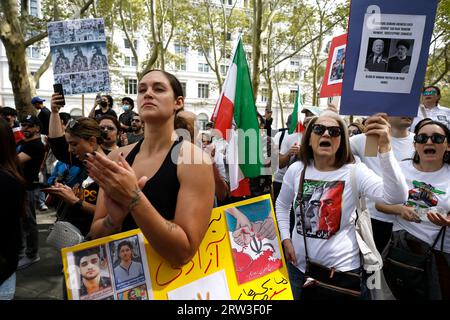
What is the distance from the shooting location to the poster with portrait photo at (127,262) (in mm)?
1594

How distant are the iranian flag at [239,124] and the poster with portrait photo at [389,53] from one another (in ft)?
2.84

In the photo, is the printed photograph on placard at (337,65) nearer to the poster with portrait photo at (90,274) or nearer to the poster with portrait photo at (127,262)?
the poster with portrait photo at (127,262)

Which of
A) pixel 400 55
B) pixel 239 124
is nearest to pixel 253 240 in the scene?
pixel 239 124

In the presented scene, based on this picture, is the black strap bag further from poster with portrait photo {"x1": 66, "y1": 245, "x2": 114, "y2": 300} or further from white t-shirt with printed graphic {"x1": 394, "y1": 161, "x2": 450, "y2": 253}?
poster with portrait photo {"x1": 66, "y1": 245, "x2": 114, "y2": 300}

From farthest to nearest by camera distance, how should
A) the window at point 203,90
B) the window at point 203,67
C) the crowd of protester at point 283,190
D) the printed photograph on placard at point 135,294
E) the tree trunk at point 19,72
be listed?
the window at point 203,90 → the window at point 203,67 → the tree trunk at point 19,72 → the printed photograph on placard at point 135,294 → the crowd of protester at point 283,190

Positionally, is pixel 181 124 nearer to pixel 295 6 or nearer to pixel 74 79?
pixel 74 79

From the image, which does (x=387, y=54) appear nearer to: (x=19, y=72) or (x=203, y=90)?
(x=19, y=72)

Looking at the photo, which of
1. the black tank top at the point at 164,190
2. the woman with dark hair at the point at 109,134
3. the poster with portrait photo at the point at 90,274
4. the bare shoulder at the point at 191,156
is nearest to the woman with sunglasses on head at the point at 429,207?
the bare shoulder at the point at 191,156

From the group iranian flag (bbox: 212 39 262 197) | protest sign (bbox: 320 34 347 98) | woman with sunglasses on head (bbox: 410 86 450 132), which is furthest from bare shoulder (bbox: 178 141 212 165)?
woman with sunglasses on head (bbox: 410 86 450 132)

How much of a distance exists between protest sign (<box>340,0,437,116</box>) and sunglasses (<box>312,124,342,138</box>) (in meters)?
0.21

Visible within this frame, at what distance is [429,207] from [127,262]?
2140mm

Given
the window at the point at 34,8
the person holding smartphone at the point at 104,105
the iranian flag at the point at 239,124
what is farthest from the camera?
the window at the point at 34,8

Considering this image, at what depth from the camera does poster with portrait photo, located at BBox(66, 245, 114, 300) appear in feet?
5.01

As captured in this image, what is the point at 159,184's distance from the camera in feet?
5.16
